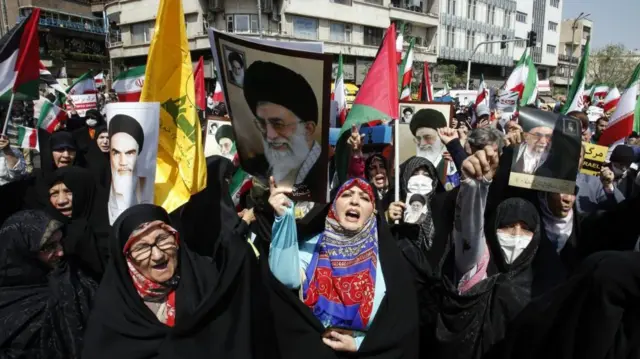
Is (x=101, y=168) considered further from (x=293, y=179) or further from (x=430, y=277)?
(x=430, y=277)

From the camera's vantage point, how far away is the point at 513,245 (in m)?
2.43

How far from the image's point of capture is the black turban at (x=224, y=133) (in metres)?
5.07

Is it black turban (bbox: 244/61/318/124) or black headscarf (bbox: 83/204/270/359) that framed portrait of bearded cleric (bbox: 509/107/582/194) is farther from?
black headscarf (bbox: 83/204/270/359)

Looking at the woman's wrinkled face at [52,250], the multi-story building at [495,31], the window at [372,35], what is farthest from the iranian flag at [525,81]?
the multi-story building at [495,31]

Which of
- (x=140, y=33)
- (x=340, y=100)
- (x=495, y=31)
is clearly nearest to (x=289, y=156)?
(x=340, y=100)

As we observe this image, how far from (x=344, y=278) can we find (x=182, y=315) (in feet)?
2.61

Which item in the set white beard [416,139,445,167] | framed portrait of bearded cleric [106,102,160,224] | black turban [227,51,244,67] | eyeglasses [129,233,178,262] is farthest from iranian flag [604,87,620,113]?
eyeglasses [129,233,178,262]

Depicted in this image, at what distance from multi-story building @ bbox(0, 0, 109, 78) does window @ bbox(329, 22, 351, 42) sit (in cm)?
1843

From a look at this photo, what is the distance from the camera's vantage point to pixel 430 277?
8.88 feet

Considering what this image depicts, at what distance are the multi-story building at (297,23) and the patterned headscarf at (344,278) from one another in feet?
91.3

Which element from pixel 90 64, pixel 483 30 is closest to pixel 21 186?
pixel 90 64

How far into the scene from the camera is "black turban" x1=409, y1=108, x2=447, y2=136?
441 centimetres

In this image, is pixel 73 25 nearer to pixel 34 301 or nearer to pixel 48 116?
pixel 48 116

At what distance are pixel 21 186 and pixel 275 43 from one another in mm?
2693
